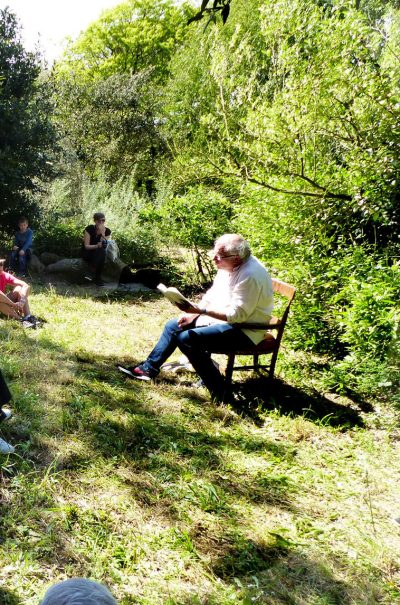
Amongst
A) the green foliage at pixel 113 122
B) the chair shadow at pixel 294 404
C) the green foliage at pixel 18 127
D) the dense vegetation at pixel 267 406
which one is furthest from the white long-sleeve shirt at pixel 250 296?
the green foliage at pixel 113 122

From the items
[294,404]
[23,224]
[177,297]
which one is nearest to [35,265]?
[23,224]

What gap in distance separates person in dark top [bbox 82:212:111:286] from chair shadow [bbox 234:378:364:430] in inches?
176

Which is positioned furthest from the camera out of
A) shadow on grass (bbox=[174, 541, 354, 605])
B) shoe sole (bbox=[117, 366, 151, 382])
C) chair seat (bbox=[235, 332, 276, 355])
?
shoe sole (bbox=[117, 366, 151, 382])

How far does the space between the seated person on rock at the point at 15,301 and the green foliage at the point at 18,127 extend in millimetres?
3293

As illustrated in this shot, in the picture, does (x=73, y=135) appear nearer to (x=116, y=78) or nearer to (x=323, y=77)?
(x=116, y=78)

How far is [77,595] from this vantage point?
108 cm

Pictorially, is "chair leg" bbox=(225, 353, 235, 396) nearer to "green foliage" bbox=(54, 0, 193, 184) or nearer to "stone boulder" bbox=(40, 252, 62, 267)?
"stone boulder" bbox=(40, 252, 62, 267)

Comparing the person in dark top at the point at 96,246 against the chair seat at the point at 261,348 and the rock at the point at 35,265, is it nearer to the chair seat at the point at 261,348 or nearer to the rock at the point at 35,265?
the rock at the point at 35,265

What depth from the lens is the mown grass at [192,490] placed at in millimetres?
2338

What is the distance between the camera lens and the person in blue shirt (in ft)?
27.6

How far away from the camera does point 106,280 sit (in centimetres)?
863

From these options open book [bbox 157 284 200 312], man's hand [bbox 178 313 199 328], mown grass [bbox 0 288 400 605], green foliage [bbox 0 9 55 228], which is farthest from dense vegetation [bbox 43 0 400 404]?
green foliage [bbox 0 9 55 228]

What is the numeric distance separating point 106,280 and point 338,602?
7.00 metres

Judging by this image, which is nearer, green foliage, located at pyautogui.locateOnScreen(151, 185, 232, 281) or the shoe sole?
the shoe sole
